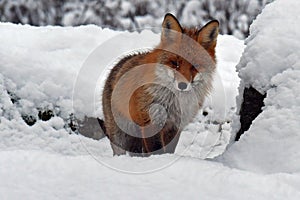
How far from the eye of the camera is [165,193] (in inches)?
106

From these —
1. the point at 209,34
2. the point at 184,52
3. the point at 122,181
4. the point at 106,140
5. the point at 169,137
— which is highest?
the point at 209,34

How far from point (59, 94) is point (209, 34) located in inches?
70.3

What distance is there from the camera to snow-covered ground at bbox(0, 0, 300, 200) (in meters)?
2.73

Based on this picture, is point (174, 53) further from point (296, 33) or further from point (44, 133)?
point (44, 133)

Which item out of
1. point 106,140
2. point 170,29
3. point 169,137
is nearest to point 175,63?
point 170,29

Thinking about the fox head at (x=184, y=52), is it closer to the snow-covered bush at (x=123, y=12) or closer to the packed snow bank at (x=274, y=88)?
the packed snow bank at (x=274, y=88)

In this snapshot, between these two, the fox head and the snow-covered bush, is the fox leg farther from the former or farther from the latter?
the snow-covered bush

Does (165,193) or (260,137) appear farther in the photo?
(260,137)

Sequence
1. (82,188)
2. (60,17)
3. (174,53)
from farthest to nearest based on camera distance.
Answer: (60,17), (174,53), (82,188)

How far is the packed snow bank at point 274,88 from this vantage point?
3123 millimetres

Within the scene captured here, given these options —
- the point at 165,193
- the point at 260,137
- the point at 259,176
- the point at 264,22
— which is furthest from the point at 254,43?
the point at 165,193

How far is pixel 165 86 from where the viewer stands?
160 inches

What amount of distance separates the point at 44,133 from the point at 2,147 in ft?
1.50

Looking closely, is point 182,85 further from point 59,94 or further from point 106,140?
point 59,94
